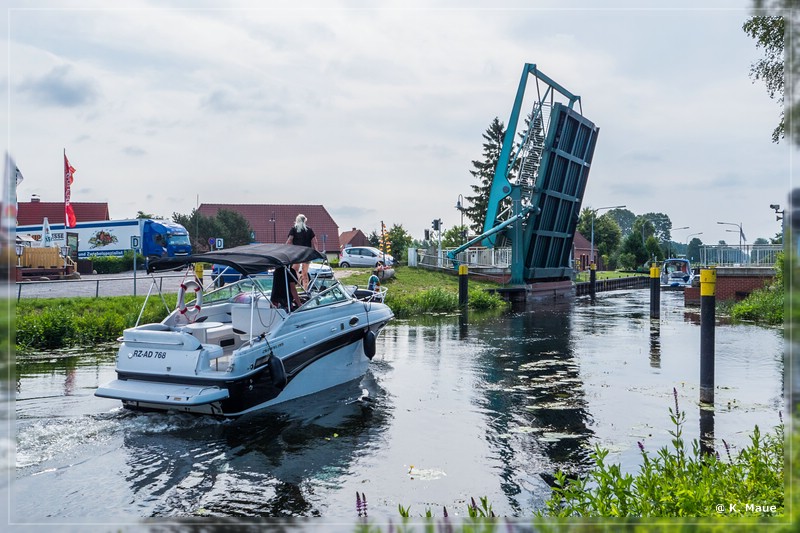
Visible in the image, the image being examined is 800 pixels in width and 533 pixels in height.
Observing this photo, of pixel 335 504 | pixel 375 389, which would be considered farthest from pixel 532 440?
pixel 375 389

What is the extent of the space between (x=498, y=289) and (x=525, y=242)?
2462 mm

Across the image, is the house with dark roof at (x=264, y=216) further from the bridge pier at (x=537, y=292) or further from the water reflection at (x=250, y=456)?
the water reflection at (x=250, y=456)

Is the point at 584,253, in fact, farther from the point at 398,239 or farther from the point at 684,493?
the point at 684,493

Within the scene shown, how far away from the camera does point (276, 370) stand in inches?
311

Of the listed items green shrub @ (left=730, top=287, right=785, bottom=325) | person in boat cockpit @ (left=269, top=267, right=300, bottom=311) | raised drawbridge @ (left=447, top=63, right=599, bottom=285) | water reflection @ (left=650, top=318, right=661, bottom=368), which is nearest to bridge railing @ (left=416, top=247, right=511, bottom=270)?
raised drawbridge @ (left=447, top=63, right=599, bottom=285)

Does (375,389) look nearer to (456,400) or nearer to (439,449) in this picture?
(456,400)

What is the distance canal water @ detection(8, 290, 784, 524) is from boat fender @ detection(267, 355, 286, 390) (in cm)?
45

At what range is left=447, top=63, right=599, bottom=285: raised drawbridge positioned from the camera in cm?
2477

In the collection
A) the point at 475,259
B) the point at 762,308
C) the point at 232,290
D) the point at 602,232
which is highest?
the point at 602,232

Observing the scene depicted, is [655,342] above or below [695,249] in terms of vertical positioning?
below

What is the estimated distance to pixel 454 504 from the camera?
16.7 feet

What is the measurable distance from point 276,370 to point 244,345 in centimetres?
49

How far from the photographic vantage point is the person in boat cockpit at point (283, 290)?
8.84 metres

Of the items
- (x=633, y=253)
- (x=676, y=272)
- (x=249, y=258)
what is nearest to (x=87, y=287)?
(x=249, y=258)
